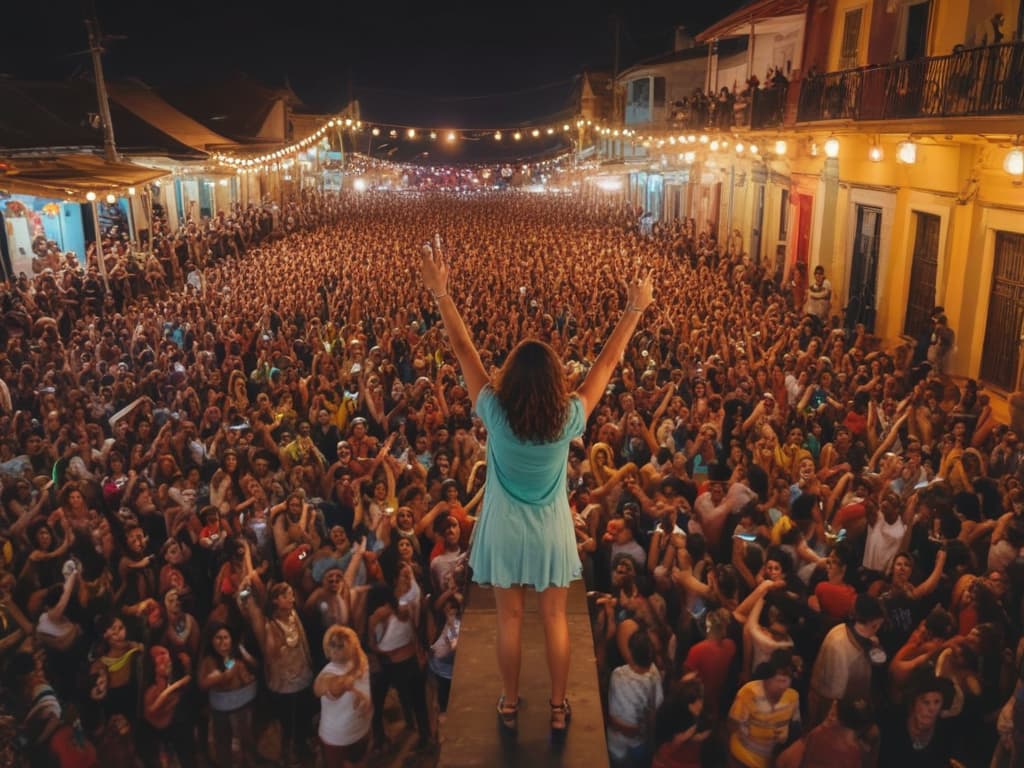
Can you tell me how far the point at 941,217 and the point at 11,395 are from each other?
1244 cm

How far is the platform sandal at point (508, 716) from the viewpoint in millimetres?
3672

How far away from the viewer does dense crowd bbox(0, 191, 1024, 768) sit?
4.93m

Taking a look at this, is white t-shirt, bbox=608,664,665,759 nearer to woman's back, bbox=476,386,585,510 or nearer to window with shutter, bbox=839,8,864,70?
woman's back, bbox=476,386,585,510

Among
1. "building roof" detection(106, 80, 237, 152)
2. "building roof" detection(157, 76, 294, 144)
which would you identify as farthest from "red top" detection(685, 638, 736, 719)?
"building roof" detection(157, 76, 294, 144)

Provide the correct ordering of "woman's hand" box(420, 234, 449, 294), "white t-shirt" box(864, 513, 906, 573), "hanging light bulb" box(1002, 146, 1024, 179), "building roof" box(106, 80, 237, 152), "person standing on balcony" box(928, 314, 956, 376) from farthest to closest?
"building roof" box(106, 80, 237, 152), "person standing on balcony" box(928, 314, 956, 376), "hanging light bulb" box(1002, 146, 1024, 179), "white t-shirt" box(864, 513, 906, 573), "woman's hand" box(420, 234, 449, 294)

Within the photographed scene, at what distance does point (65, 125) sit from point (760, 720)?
24522 mm

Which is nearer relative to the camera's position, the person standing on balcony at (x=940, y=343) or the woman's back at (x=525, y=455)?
the woman's back at (x=525, y=455)

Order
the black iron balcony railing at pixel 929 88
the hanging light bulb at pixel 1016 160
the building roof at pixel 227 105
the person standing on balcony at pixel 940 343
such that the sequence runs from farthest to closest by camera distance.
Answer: the building roof at pixel 227 105
the person standing on balcony at pixel 940 343
the black iron balcony railing at pixel 929 88
the hanging light bulb at pixel 1016 160

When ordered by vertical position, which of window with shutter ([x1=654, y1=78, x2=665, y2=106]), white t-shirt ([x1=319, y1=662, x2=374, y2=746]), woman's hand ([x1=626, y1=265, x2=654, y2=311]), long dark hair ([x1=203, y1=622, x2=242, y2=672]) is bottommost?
white t-shirt ([x1=319, y1=662, x2=374, y2=746])

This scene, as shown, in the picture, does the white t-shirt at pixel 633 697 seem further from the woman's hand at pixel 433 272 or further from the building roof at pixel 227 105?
the building roof at pixel 227 105

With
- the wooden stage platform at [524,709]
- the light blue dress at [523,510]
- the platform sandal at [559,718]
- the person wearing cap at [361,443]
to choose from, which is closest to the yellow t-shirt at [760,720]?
the wooden stage platform at [524,709]

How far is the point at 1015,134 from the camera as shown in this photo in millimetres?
10469

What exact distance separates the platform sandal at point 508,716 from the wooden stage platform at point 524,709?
0.09 ft

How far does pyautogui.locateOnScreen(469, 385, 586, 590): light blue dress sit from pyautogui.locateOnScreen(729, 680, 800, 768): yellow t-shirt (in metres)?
1.74
